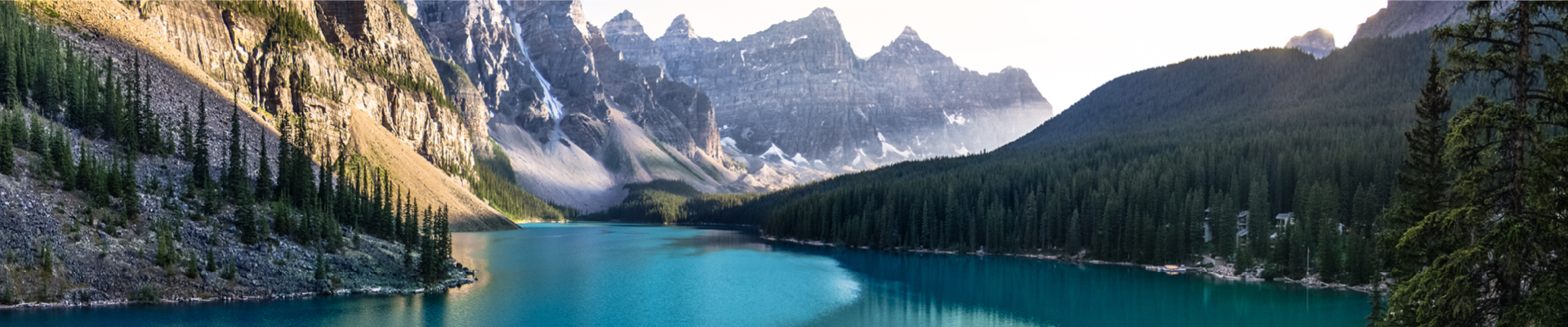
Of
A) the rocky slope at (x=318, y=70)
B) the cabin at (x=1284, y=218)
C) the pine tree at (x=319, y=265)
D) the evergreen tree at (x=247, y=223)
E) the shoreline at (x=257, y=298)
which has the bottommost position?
the shoreline at (x=257, y=298)

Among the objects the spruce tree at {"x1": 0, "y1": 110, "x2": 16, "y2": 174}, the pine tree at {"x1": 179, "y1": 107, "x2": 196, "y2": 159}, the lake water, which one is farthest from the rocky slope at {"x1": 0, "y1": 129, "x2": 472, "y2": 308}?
the pine tree at {"x1": 179, "y1": 107, "x2": 196, "y2": 159}

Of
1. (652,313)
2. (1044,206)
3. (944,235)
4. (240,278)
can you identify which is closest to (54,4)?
(240,278)

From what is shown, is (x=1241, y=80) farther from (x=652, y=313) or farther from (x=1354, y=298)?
(x=652, y=313)

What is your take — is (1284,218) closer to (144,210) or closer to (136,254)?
(136,254)

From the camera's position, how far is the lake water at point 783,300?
42.8m

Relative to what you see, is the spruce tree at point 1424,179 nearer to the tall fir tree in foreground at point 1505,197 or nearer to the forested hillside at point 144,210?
the tall fir tree in foreground at point 1505,197

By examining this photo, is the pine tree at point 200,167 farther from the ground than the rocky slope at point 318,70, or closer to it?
closer to it

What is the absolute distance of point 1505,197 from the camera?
47.0 ft

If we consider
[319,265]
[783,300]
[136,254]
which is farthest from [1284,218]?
[136,254]

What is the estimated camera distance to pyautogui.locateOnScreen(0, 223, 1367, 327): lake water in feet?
140

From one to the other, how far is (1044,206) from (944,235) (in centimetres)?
1306

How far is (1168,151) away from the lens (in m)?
113

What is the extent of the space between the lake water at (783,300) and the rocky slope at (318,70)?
32950mm

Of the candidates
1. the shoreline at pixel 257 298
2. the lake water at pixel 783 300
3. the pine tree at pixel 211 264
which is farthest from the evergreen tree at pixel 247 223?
the lake water at pixel 783 300
